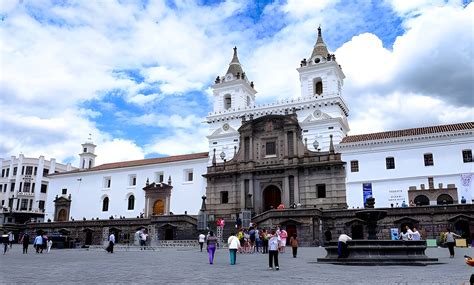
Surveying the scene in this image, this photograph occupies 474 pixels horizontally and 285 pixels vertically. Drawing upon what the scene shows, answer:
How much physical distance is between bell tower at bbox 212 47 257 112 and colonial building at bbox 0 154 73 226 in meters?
30.0

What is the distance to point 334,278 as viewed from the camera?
1174 centimetres

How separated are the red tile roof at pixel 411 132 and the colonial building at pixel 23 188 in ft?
145

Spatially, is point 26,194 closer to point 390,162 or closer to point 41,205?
point 41,205

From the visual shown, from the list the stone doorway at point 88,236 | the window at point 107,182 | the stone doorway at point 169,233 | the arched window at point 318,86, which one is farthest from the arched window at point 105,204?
the arched window at point 318,86

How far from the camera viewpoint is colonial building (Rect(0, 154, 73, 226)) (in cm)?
6259

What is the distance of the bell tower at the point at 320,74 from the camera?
45188 millimetres

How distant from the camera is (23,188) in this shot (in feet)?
211

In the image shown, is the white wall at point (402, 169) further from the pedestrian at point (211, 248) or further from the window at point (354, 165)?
the pedestrian at point (211, 248)

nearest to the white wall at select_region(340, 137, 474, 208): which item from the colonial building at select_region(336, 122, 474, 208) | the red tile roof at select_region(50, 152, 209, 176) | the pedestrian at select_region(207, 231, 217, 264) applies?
the colonial building at select_region(336, 122, 474, 208)

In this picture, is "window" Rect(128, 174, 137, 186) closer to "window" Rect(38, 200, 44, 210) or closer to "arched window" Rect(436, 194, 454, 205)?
"window" Rect(38, 200, 44, 210)

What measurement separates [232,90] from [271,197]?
556 inches

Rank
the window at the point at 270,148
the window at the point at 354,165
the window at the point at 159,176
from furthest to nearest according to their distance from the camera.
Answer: the window at the point at 159,176, the window at the point at 270,148, the window at the point at 354,165

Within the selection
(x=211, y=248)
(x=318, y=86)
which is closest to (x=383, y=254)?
(x=211, y=248)

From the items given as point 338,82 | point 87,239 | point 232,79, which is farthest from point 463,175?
point 87,239
